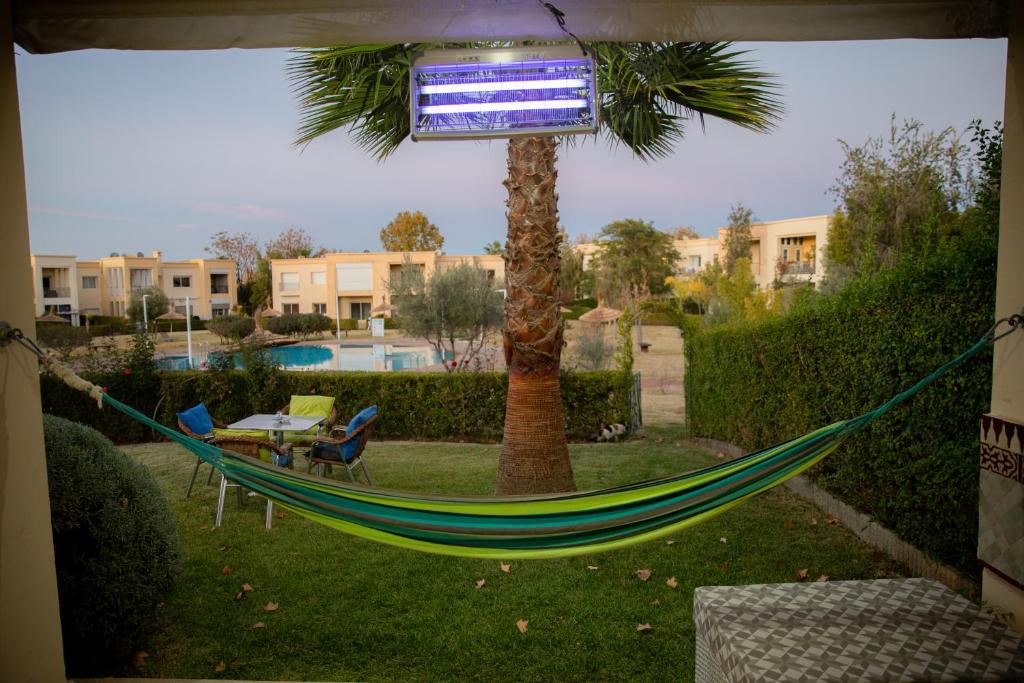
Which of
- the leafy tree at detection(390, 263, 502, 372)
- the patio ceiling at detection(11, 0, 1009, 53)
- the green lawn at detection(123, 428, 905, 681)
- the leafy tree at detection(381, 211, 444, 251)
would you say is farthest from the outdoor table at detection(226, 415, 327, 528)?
the leafy tree at detection(381, 211, 444, 251)

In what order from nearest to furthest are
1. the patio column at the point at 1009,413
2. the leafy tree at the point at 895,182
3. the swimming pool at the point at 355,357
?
the patio column at the point at 1009,413 → the leafy tree at the point at 895,182 → the swimming pool at the point at 355,357

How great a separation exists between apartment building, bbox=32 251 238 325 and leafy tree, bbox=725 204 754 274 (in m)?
30.0

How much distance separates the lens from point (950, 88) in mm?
14172

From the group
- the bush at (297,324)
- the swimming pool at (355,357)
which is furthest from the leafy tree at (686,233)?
the bush at (297,324)

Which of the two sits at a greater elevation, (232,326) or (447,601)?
(232,326)

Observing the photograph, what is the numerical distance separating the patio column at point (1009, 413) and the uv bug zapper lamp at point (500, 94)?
1363 mm

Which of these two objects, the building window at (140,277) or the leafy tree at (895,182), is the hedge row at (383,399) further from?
the building window at (140,277)

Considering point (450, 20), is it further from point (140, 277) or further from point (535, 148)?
point (140, 277)

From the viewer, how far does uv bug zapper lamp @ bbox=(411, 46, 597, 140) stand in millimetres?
2598

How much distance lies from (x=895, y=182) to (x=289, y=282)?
3299cm

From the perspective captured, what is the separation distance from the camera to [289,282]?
3875 centimetres

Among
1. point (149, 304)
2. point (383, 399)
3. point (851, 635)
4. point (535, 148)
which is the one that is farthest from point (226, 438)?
point (149, 304)

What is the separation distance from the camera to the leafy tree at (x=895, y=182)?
11.2 metres

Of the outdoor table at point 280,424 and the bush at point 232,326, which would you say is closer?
the outdoor table at point 280,424
